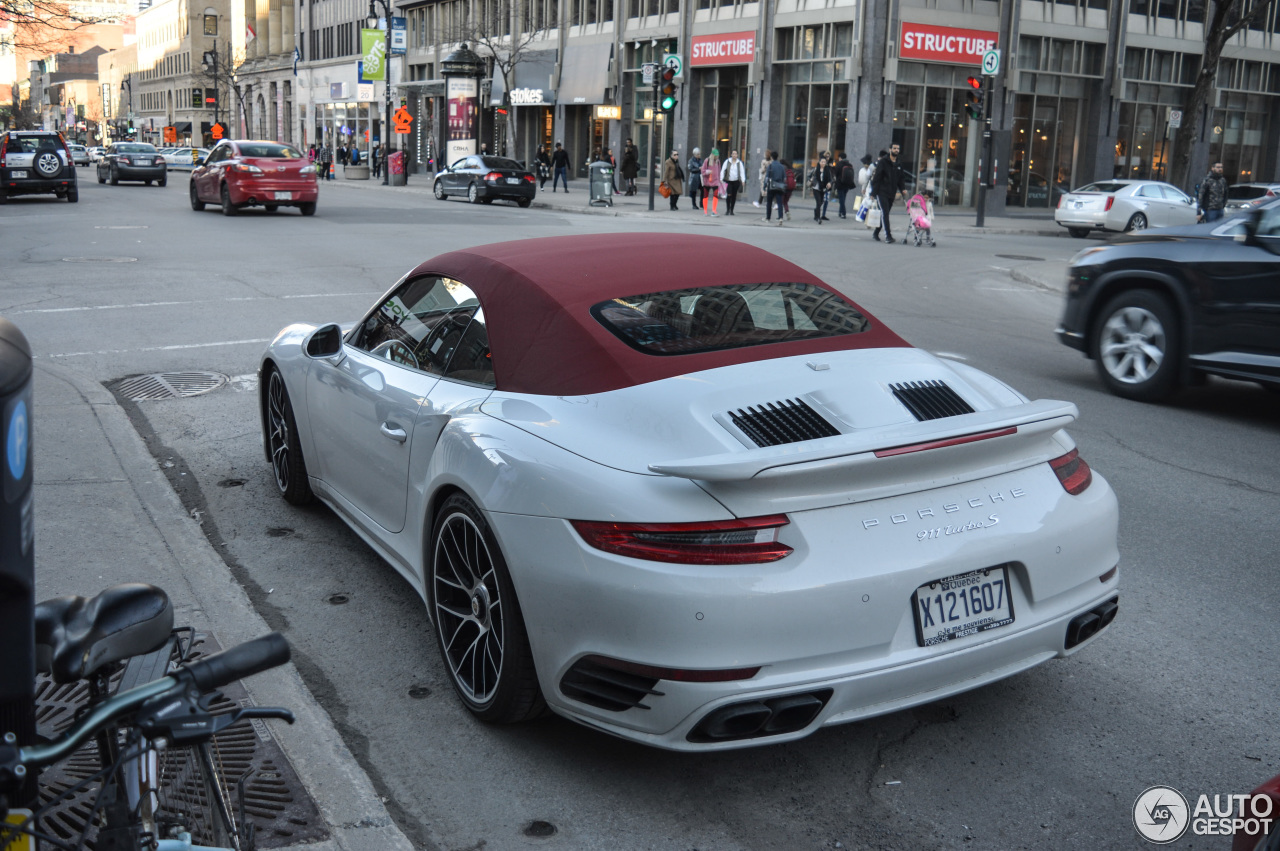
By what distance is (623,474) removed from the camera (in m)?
3.26

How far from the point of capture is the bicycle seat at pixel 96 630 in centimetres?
202

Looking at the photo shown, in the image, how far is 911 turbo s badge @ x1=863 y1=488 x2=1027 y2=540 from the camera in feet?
10.5

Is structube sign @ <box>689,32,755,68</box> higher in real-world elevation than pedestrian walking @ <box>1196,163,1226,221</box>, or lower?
higher

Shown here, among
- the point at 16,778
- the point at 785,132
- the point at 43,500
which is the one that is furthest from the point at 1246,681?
the point at 785,132

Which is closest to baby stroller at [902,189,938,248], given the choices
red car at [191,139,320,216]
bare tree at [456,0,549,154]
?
red car at [191,139,320,216]

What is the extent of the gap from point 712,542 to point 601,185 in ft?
106

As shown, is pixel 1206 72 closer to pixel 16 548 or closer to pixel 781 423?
pixel 781 423

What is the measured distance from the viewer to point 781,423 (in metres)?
3.48

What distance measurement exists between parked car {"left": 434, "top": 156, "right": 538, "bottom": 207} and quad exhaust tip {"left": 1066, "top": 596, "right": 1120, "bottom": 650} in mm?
32859

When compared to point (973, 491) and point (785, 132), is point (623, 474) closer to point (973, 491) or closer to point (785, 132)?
point (973, 491)

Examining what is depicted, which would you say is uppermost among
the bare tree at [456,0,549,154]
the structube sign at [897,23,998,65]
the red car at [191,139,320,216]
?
the bare tree at [456,0,549,154]

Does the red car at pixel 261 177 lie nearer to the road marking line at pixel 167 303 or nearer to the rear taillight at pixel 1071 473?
the road marking line at pixel 167 303

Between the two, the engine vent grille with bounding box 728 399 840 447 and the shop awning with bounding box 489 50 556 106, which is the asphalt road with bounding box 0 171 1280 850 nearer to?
the engine vent grille with bounding box 728 399 840 447

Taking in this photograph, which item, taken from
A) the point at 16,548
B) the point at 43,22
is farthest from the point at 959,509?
the point at 43,22
